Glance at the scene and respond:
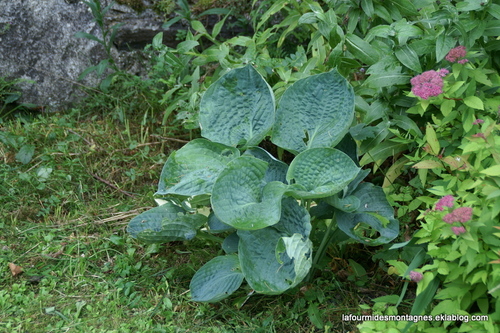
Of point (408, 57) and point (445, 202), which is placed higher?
point (408, 57)

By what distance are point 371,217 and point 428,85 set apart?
1.82 ft

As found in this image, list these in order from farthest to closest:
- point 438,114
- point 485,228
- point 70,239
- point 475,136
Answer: point 70,239 < point 438,114 < point 475,136 < point 485,228

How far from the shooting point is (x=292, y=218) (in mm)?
1983

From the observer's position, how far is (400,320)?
1.76 meters

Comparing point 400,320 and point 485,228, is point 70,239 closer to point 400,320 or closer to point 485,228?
point 400,320

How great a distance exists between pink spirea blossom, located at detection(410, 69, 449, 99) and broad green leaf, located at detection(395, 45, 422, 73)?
17cm

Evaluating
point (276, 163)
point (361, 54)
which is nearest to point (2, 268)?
point (276, 163)

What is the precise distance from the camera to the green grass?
81.6 inches

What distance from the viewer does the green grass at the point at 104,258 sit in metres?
2.07

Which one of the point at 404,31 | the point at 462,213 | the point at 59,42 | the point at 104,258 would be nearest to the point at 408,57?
the point at 404,31

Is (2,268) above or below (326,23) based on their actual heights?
below

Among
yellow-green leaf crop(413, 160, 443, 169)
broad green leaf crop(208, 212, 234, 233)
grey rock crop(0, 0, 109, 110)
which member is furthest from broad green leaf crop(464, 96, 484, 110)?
grey rock crop(0, 0, 109, 110)

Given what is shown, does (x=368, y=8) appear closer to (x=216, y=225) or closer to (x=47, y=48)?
(x=216, y=225)

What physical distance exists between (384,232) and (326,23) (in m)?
0.95
